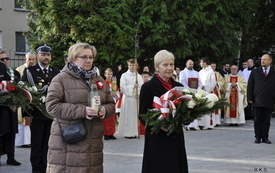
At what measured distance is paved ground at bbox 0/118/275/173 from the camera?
909cm

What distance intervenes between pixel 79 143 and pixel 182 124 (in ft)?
3.78

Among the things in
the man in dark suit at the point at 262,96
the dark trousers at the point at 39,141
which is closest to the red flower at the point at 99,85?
the dark trousers at the point at 39,141

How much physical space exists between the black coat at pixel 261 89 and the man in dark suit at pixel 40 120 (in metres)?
6.14

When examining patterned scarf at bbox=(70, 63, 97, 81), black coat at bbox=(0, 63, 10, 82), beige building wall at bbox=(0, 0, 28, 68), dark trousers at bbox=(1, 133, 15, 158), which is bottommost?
dark trousers at bbox=(1, 133, 15, 158)

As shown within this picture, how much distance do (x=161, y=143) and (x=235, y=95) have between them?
12.7m

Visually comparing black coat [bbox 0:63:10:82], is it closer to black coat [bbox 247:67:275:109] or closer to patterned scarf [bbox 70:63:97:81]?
patterned scarf [bbox 70:63:97:81]

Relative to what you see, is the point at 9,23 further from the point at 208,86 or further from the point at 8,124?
the point at 8,124

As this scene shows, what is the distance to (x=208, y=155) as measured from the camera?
10648mm

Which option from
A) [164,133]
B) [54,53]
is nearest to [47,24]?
[54,53]

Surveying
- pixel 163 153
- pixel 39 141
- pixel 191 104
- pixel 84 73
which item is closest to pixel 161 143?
pixel 163 153

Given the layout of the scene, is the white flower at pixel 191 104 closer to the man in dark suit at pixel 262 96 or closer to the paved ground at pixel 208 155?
the paved ground at pixel 208 155

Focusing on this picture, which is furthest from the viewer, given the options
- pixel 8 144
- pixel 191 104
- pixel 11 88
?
pixel 8 144

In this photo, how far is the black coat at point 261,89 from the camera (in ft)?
41.3

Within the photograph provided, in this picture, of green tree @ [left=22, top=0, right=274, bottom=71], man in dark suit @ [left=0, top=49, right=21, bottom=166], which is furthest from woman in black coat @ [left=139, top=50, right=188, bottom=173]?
green tree @ [left=22, top=0, right=274, bottom=71]
